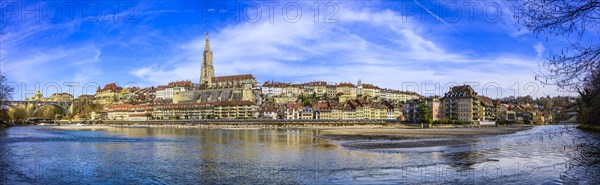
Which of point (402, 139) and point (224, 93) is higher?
point (224, 93)

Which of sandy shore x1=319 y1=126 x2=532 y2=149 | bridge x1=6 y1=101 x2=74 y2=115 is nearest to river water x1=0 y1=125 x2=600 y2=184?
sandy shore x1=319 y1=126 x2=532 y2=149

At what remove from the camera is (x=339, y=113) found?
133000 millimetres

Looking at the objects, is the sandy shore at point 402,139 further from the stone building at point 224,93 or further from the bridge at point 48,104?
the bridge at point 48,104

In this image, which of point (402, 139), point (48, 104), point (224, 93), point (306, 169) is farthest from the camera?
point (224, 93)

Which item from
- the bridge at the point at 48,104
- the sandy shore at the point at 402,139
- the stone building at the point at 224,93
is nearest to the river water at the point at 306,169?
the sandy shore at the point at 402,139

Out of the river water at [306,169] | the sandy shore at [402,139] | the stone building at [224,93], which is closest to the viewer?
the river water at [306,169]

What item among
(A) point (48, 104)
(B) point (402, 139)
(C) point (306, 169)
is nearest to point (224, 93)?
(A) point (48, 104)

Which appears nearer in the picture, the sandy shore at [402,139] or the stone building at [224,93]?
the sandy shore at [402,139]

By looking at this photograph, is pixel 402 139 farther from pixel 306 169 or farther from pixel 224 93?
pixel 224 93

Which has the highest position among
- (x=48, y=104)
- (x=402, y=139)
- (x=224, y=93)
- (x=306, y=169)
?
(x=224, y=93)

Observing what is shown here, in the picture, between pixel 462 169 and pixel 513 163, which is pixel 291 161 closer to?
pixel 462 169

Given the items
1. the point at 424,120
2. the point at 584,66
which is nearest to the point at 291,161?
the point at 584,66

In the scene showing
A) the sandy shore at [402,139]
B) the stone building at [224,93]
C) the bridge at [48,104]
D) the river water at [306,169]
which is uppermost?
the stone building at [224,93]

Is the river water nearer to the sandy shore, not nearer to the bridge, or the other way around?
the sandy shore
